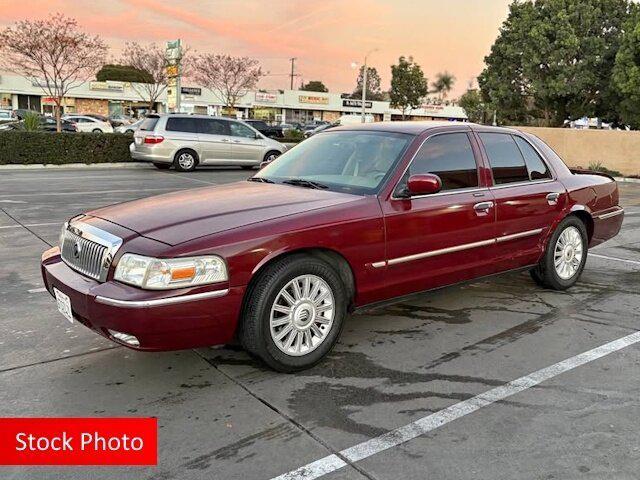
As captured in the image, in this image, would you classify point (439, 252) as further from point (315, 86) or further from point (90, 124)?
point (315, 86)

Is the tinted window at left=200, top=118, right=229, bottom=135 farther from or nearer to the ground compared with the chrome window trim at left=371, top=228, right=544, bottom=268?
farther from the ground

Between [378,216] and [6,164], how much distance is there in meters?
18.0

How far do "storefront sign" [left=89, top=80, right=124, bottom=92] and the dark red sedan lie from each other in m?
60.5

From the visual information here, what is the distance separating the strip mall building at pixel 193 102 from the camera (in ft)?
190

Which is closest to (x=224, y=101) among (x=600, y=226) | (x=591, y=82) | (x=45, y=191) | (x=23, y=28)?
(x=23, y=28)

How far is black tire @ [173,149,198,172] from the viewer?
18.1m

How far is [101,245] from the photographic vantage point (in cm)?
364

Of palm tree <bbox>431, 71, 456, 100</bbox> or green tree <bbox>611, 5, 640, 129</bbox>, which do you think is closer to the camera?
green tree <bbox>611, 5, 640, 129</bbox>

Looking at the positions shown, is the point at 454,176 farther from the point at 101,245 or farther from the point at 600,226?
the point at 101,245

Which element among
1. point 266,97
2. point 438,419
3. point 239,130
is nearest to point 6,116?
point 239,130

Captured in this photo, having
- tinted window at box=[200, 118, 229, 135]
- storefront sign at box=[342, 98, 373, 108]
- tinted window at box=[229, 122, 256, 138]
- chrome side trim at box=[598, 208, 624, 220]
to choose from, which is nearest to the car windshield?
chrome side trim at box=[598, 208, 624, 220]

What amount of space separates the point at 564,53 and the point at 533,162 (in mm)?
22453

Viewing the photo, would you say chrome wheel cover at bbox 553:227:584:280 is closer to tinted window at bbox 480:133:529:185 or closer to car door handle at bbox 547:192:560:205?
car door handle at bbox 547:192:560:205

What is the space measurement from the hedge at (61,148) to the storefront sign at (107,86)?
4363 cm
